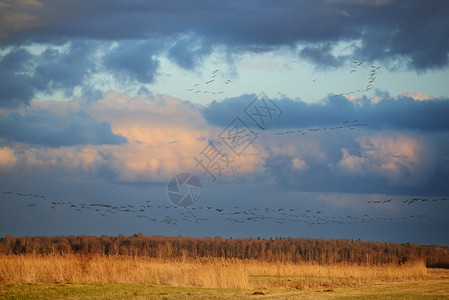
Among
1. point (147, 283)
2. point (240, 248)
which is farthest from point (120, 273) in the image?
point (240, 248)

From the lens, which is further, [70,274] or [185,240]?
[185,240]

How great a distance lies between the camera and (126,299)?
19984mm

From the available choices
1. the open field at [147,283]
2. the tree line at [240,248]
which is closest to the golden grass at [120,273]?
the open field at [147,283]

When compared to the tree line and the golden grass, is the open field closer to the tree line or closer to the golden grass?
the golden grass

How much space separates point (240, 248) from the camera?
62.6 m

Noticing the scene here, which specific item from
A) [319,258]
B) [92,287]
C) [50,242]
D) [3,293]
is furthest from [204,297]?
[50,242]

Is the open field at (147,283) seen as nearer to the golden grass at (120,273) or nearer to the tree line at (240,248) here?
the golden grass at (120,273)

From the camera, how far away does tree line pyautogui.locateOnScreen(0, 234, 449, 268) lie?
57.1m

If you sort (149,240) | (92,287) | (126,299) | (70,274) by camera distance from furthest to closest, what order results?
(149,240) < (70,274) < (92,287) < (126,299)

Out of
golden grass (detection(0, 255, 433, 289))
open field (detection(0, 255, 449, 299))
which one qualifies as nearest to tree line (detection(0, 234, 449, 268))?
open field (detection(0, 255, 449, 299))

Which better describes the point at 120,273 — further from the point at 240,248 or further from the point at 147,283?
the point at 240,248

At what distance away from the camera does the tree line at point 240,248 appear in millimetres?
57100

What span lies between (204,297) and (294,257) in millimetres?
40414

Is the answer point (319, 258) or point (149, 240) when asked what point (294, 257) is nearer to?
point (319, 258)
